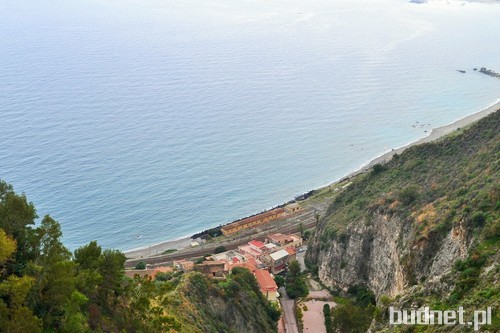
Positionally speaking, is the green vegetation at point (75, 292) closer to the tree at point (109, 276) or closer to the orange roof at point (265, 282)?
the tree at point (109, 276)

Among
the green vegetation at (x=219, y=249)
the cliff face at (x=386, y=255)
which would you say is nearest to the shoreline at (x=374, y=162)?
the green vegetation at (x=219, y=249)

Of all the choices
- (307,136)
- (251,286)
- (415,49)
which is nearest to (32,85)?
(307,136)

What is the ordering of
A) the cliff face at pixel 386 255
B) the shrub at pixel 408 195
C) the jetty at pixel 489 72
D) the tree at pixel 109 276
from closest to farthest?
the tree at pixel 109 276, the cliff face at pixel 386 255, the shrub at pixel 408 195, the jetty at pixel 489 72

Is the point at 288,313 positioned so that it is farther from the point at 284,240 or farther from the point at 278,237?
the point at 278,237

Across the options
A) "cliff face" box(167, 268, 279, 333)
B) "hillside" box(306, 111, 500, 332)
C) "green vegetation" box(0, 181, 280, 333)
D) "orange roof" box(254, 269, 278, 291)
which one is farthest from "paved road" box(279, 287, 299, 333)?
"green vegetation" box(0, 181, 280, 333)

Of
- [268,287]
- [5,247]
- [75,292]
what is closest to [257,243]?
[268,287]
